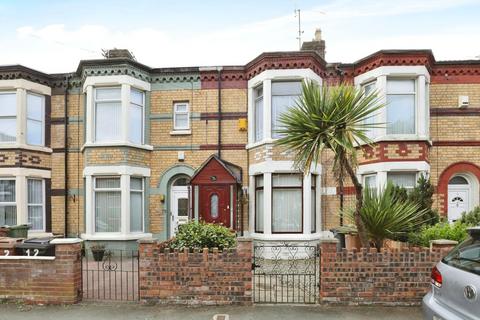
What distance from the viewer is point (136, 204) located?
1211cm

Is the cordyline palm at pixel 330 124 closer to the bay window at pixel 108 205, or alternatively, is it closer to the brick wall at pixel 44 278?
the brick wall at pixel 44 278

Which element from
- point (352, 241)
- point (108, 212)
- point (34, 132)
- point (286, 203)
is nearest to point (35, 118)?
point (34, 132)

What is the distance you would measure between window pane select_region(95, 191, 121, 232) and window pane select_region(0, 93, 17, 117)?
4174mm

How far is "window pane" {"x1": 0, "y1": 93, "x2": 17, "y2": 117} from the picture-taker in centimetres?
1219

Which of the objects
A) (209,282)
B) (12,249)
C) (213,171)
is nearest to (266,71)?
(213,171)

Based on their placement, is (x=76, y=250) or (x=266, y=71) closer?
(x=76, y=250)

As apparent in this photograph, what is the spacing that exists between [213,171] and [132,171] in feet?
8.45

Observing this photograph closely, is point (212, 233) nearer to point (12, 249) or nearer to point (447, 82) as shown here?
point (12, 249)

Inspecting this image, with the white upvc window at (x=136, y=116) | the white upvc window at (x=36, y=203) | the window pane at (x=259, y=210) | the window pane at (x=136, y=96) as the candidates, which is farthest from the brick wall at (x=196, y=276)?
the white upvc window at (x=36, y=203)

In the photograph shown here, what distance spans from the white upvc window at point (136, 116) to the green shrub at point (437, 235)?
8558mm

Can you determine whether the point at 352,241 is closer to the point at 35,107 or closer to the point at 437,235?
the point at 437,235

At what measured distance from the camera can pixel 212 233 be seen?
259 inches

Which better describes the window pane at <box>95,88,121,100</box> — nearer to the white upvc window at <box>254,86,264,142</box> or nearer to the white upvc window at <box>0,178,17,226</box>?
the white upvc window at <box>0,178,17,226</box>

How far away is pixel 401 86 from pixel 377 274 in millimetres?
7427
